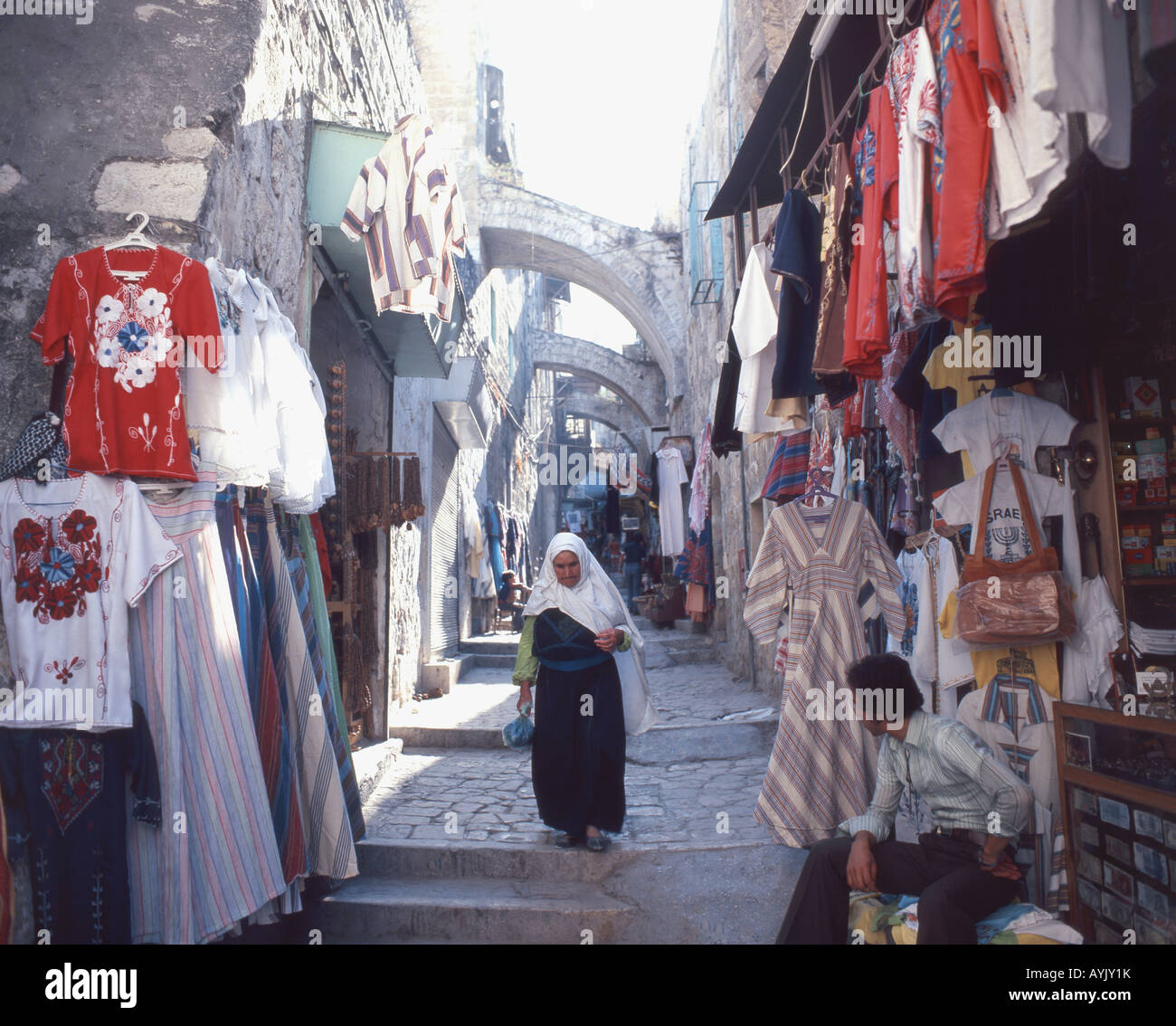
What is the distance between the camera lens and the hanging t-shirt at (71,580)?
9.09 feet

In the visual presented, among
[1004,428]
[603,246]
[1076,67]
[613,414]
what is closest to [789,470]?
[1004,428]

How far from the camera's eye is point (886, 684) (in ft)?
9.98

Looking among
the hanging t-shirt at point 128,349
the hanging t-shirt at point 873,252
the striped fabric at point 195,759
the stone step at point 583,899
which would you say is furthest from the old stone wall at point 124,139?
the hanging t-shirt at point 873,252

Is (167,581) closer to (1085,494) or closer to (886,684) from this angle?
(886,684)

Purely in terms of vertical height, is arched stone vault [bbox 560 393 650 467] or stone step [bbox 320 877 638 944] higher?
arched stone vault [bbox 560 393 650 467]

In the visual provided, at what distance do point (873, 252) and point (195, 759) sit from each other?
2.85 metres

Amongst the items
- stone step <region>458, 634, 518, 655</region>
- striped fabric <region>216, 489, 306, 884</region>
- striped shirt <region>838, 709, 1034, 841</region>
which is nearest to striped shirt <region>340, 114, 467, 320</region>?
striped fabric <region>216, 489, 306, 884</region>

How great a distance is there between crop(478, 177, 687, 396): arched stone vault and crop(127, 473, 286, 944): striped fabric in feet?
36.1

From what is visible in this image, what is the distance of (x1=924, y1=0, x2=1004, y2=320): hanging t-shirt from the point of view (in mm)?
2086

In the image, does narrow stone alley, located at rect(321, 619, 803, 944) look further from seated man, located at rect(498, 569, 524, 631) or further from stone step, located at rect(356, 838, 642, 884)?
seated man, located at rect(498, 569, 524, 631)

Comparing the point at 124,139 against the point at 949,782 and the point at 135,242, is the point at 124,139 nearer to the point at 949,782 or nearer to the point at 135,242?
the point at 135,242

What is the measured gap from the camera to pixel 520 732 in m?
4.44

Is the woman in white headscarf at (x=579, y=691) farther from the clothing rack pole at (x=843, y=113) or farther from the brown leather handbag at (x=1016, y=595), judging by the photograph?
the clothing rack pole at (x=843, y=113)
